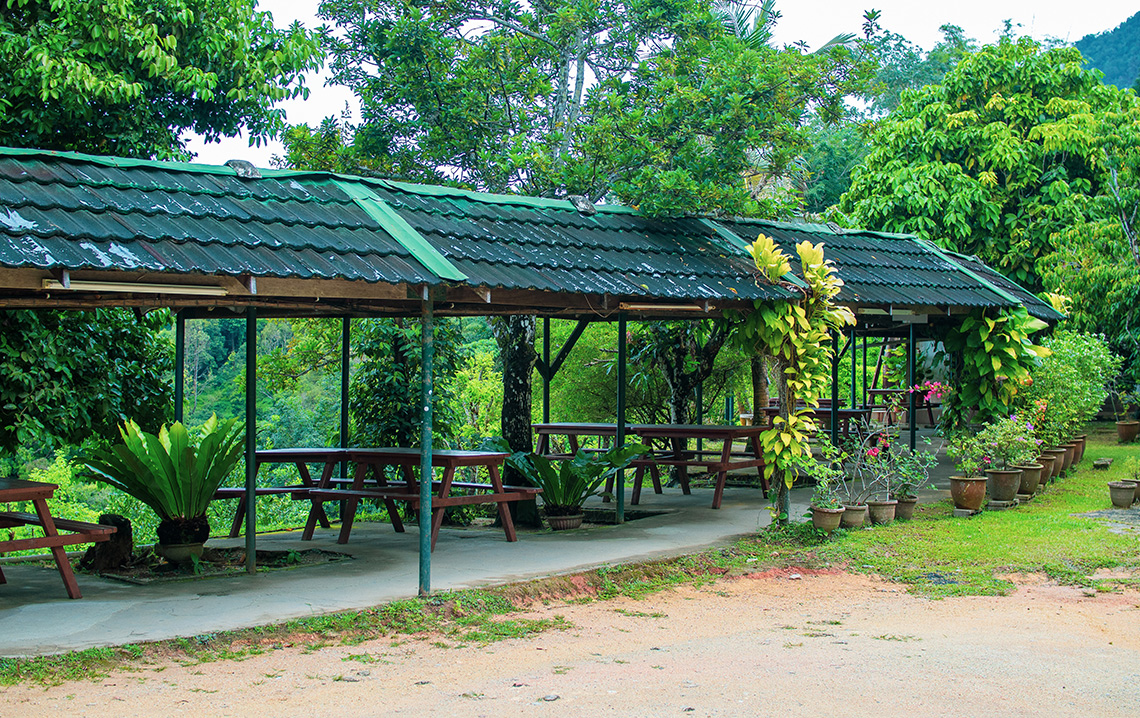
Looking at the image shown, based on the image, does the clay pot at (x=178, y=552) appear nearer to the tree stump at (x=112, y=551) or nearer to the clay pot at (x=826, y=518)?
the tree stump at (x=112, y=551)

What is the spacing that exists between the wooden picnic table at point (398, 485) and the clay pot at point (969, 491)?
165 inches

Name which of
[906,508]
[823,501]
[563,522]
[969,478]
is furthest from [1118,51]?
[563,522]

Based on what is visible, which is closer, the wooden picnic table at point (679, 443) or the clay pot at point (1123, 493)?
the clay pot at point (1123, 493)

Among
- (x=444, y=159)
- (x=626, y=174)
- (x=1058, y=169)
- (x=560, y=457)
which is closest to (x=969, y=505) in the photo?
(x=560, y=457)

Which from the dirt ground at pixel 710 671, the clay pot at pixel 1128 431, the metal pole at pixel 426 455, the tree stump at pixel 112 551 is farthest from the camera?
the clay pot at pixel 1128 431

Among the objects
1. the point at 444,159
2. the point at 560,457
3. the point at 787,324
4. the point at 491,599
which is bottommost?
the point at 491,599

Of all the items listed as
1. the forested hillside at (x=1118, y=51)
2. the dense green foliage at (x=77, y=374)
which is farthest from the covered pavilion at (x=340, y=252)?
the forested hillside at (x=1118, y=51)

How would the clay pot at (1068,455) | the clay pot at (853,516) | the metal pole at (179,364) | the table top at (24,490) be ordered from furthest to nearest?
the clay pot at (1068,455)
the clay pot at (853,516)
the metal pole at (179,364)
the table top at (24,490)

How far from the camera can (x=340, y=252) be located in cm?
611

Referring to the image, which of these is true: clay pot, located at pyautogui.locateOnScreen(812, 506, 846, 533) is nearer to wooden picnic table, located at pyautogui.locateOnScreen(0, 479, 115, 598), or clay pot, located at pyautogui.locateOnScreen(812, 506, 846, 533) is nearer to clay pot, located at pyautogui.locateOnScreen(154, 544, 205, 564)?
clay pot, located at pyautogui.locateOnScreen(154, 544, 205, 564)

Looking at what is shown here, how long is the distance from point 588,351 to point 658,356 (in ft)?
14.3

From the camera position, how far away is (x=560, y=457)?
10547 mm

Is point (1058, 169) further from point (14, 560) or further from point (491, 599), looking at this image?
point (14, 560)

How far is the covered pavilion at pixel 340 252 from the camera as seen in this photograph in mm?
5277
